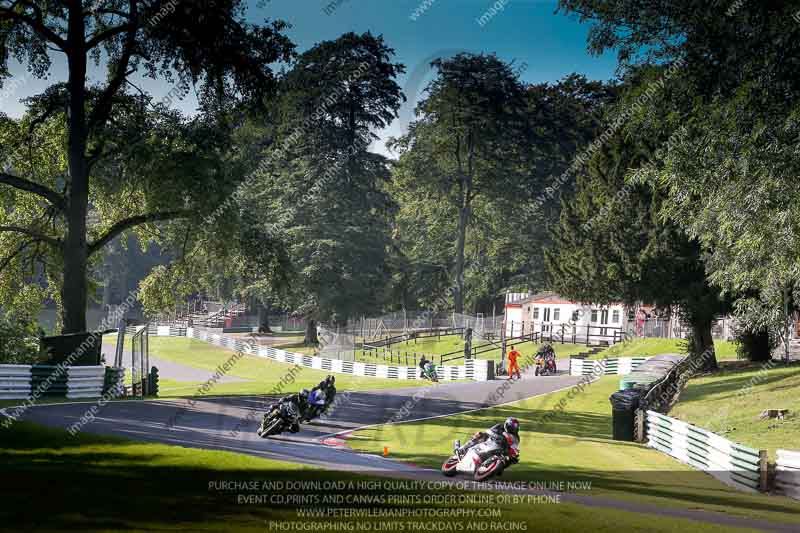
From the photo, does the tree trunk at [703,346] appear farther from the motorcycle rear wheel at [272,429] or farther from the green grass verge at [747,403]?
Result: the motorcycle rear wheel at [272,429]

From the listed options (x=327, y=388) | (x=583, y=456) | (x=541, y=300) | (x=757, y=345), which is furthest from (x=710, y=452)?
(x=541, y=300)

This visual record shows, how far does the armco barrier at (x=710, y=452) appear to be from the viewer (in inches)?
666

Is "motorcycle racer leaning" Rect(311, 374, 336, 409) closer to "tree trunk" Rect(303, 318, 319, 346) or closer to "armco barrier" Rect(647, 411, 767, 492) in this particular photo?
"armco barrier" Rect(647, 411, 767, 492)

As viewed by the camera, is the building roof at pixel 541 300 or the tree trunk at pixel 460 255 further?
the tree trunk at pixel 460 255

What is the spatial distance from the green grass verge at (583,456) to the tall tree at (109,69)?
1124 centimetres

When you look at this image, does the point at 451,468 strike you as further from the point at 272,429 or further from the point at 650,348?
the point at 650,348

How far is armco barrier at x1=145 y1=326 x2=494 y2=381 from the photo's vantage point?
45.9 m

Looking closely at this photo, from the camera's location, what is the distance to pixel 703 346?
40.3 metres

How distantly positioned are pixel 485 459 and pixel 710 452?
297 inches

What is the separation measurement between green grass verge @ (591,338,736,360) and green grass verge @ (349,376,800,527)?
16373 mm

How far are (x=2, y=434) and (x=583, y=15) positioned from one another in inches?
728

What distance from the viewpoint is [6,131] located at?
3034 cm

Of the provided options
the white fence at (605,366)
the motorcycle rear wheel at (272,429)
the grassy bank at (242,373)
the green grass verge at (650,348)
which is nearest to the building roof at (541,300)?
the green grass verge at (650,348)

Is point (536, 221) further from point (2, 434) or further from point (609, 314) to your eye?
point (2, 434)
